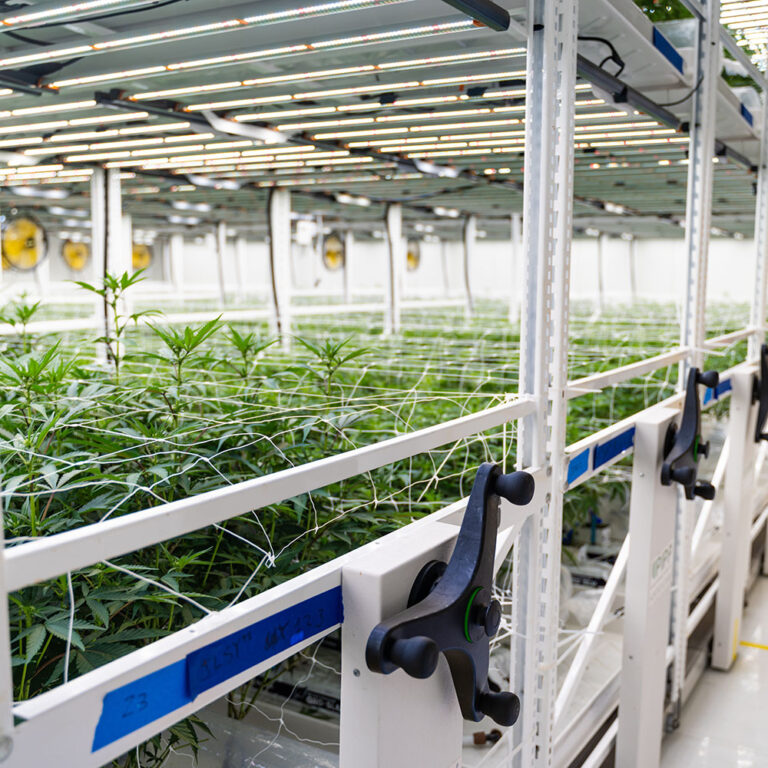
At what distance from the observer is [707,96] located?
2662 millimetres

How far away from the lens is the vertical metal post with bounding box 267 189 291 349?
6.70 metres

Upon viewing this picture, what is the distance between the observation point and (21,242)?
8352 millimetres

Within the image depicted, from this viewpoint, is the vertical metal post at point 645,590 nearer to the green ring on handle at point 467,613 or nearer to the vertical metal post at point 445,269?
the green ring on handle at point 467,613

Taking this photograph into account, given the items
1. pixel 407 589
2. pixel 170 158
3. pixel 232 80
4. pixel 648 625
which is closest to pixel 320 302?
pixel 170 158

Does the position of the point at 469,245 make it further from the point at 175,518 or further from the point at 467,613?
the point at 175,518

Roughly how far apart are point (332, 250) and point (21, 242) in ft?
18.6

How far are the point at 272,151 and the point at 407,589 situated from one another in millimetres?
3969

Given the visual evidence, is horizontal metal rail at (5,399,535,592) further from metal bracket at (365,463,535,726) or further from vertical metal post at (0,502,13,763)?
metal bracket at (365,463,535,726)

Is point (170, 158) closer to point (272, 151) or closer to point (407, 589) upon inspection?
point (272, 151)

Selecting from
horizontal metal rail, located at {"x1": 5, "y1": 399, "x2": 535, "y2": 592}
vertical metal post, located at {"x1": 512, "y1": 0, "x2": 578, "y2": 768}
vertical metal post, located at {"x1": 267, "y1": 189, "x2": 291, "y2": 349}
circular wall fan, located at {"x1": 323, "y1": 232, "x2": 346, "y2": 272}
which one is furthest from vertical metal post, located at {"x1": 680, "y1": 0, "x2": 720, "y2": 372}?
circular wall fan, located at {"x1": 323, "y1": 232, "x2": 346, "y2": 272}

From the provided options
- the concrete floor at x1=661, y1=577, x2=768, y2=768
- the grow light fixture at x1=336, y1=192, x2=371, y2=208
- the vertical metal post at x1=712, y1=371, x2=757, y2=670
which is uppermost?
the grow light fixture at x1=336, y1=192, x2=371, y2=208

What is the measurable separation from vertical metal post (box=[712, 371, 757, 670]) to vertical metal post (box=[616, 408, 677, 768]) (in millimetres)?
1155

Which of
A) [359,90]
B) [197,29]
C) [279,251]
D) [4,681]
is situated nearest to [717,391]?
[359,90]

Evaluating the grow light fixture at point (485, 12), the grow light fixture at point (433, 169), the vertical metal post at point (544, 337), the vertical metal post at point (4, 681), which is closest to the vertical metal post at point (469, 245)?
the grow light fixture at point (433, 169)
